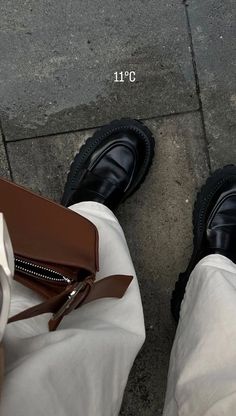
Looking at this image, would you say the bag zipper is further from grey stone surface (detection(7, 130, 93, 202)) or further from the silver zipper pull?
grey stone surface (detection(7, 130, 93, 202))

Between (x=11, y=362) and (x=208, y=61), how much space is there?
1163 mm

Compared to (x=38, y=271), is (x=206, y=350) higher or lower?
lower

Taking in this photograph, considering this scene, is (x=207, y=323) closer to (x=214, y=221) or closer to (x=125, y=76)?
(x=214, y=221)

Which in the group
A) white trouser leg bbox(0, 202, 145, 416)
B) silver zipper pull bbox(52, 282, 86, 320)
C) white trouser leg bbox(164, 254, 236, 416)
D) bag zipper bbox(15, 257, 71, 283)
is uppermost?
bag zipper bbox(15, 257, 71, 283)

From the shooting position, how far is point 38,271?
107cm

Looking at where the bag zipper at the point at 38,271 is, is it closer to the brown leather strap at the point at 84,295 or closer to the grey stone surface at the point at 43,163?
the brown leather strap at the point at 84,295

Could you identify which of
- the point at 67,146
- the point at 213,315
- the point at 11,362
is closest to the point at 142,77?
the point at 67,146

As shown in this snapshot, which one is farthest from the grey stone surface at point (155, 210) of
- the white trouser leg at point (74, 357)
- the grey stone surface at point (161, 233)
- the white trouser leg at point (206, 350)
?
the white trouser leg at point (74, 357)

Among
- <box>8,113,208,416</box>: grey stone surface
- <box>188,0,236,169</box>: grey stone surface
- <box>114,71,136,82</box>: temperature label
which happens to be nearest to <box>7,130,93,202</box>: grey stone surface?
<box>8,113,208,416</box>: grey stone surface

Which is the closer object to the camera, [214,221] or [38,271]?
[38,271]

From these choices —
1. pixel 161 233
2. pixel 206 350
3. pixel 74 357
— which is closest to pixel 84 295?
pixel 74 357

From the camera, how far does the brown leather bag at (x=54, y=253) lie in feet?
3.44

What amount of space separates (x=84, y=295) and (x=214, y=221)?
27.2 inches

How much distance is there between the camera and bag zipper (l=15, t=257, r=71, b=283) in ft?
3.43
